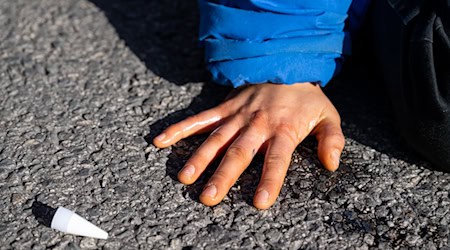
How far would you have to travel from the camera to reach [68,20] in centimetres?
202

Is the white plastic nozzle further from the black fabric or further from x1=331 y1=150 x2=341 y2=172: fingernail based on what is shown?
the black fabric

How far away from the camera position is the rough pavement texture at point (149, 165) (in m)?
1.36

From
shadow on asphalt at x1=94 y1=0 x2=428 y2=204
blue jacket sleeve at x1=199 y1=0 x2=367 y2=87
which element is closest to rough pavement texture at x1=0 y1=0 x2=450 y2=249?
shadow on asphalt at x1=94 y1=0 x2=428 y2=204

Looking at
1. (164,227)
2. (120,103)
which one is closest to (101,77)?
(120,103)

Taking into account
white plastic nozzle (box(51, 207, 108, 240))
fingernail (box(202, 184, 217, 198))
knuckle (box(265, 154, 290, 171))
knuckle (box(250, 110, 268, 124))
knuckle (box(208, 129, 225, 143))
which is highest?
white plastic nozzle (box(51, 207, 108, 240))

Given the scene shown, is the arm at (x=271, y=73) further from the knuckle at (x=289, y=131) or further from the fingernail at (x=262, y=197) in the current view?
the fingernail at (x=262, y=197)

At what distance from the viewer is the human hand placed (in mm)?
1443

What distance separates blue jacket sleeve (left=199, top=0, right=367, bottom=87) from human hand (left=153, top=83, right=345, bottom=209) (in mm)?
38

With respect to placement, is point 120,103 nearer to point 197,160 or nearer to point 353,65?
point 197,160

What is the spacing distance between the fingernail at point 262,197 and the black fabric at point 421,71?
36 cm

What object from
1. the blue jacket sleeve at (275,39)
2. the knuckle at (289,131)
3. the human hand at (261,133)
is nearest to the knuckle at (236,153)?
the human hand at (261,133)

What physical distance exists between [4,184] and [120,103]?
362 mm

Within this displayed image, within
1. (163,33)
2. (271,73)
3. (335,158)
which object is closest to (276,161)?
(335,158)

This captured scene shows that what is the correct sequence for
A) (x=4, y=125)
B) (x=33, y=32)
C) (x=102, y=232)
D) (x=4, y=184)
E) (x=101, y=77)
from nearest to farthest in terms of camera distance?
(x=102, y=232), (x=4, y=184), (x=4, y=125), (x=101, y=77), (x=33, y=32)
